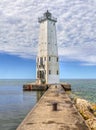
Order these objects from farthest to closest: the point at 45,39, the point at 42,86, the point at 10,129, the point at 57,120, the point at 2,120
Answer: the point at 45,39
the point at 42,86
the point at 2,120
the point at 10,129
the point at 57,120

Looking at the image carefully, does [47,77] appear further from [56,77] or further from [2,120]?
[2,120]

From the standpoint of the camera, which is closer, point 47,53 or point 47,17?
point 47,53

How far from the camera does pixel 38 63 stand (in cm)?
5525

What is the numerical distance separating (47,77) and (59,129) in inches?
1690

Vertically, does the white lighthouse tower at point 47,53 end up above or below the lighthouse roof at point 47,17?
below

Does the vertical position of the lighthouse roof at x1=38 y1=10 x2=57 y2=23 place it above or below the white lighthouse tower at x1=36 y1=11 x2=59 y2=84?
above

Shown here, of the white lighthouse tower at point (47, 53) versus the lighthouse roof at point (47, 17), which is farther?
the lighthouse roof at point (47, 17)

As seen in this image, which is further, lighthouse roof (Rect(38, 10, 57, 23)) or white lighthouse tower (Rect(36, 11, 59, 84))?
lighthouse roof (Rect(38, 10, 57, 23))

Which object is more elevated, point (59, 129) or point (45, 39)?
point (45, 39)

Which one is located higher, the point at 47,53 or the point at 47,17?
the point at 47,17

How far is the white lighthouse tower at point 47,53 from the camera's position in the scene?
53438mm

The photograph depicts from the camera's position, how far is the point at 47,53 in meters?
53.1

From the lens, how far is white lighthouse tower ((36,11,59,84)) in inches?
2104

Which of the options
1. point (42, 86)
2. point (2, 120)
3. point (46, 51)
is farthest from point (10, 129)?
point (46, 51)
